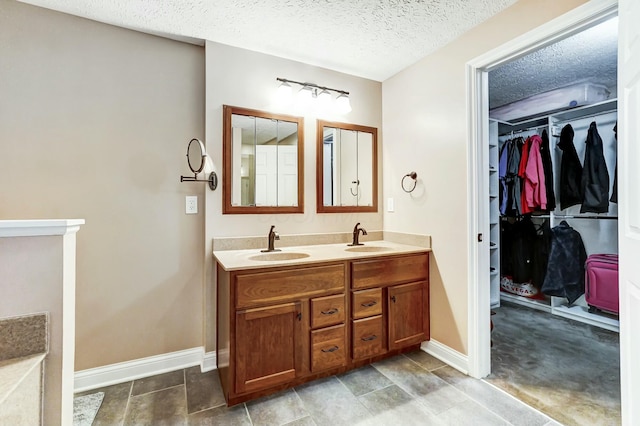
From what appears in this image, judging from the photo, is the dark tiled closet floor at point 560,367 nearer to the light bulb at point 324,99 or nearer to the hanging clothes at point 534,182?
the hanging clothes at point 534,182

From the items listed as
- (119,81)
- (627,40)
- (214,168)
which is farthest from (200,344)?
(627,40)

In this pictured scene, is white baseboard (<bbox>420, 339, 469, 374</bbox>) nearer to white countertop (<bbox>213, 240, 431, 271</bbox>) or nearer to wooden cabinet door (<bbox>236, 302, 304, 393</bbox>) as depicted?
white countertop (<bbox>213, 240, 431, 271</bbox>)

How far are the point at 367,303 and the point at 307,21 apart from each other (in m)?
1.88

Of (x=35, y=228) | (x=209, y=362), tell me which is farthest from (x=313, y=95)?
(x=209, y=362)

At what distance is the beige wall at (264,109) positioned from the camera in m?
2.11

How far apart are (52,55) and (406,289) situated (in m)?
2.74

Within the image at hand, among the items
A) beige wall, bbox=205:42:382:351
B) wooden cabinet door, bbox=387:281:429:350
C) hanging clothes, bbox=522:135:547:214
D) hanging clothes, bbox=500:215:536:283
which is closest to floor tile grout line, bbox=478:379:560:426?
wooden cabinet door, bbox=387:281:429:350

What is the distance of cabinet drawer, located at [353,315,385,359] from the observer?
1.96 meters

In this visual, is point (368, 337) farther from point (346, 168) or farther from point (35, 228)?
point (35, 228)

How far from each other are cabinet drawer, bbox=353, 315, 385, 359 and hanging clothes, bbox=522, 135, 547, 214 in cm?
224

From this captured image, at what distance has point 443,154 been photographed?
217cm

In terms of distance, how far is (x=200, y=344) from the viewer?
7.14 ft

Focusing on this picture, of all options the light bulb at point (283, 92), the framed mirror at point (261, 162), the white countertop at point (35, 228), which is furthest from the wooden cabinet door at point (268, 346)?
the light bulb at point (283, 92)

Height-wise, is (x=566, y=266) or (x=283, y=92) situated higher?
(x=283, y=92)
